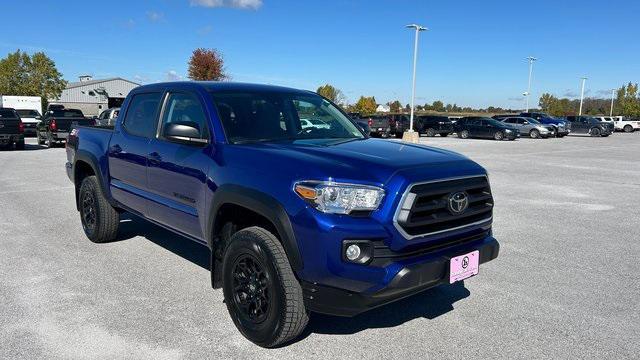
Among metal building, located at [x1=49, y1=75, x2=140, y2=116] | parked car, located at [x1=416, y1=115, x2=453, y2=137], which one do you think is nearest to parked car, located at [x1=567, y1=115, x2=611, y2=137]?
parked car, located at [x1=416, y1=115, x2=453, y2=137]

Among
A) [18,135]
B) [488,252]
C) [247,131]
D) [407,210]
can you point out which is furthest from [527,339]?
[18,135]

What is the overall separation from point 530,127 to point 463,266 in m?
34.9

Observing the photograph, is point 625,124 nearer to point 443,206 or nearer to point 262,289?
point 443,206

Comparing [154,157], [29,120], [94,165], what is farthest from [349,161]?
[29,120]

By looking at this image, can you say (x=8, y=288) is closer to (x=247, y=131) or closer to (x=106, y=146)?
(x=106, y=146)

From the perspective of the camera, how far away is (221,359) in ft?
10.9

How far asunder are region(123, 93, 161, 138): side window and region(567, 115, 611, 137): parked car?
40.7 meters

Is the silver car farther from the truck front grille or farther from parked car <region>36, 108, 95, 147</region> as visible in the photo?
the truck front grille

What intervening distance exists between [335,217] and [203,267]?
267cm

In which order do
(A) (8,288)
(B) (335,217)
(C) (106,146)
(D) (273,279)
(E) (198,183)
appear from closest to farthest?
(B) (335,217) < (D) (273,279) < (E) (198,183) < (A) (8,288) < (C) (106,146)

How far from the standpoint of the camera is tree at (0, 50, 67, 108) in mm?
60594

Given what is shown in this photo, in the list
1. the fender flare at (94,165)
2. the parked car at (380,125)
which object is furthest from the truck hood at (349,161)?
the parked car at (380,125)

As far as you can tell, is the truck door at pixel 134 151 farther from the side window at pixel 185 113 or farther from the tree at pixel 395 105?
the tree at pixel 395 105

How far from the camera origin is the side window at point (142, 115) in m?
4.86
